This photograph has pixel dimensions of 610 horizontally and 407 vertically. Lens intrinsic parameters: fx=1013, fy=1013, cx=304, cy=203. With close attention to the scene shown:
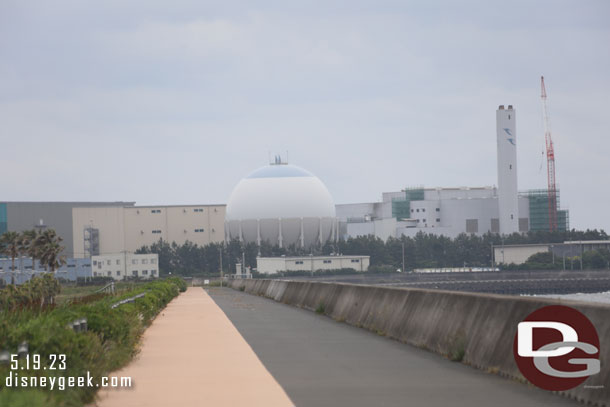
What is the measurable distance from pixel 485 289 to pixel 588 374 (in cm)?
12600

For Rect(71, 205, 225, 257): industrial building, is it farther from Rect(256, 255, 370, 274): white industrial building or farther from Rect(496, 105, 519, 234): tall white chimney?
Rect(496, 105, 519, 234): tall white chimney

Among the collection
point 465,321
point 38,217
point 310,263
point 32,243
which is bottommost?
point 310,263

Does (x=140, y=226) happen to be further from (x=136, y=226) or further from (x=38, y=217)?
(x=38, y=217)

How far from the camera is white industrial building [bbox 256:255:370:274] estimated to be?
152625 millimetres

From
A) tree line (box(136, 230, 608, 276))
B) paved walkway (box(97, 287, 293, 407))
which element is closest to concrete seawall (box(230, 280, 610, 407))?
paved walkway (box(97, 287, 293, 407))

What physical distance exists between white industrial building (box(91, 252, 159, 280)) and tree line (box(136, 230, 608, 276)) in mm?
2863

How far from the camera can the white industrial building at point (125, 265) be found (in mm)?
160750

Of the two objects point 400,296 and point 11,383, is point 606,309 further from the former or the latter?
point 400,296

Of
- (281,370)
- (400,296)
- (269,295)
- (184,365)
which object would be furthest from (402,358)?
(269,295)

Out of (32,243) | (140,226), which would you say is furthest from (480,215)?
(32,243)

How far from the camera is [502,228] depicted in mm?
181375

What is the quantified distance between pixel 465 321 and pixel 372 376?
7.59ft

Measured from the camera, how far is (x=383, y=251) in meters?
173

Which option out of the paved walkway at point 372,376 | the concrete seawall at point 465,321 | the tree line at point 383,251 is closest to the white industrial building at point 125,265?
the tree line at point 383,251
